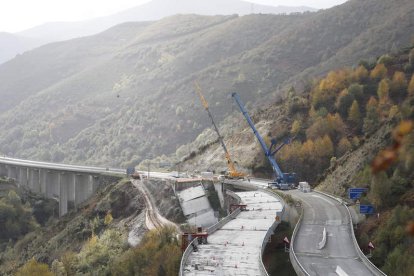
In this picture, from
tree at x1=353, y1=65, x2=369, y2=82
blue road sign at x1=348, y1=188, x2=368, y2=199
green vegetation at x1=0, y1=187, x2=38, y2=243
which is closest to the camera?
blue road sign at x1=348, y1=188, x2=368, y2=199

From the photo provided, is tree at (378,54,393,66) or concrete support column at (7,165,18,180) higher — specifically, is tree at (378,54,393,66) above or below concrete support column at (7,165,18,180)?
above

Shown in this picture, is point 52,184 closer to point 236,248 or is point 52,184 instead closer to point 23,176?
point 23,176

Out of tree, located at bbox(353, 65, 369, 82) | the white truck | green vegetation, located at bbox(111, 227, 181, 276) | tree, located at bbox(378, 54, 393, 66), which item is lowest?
the white truck

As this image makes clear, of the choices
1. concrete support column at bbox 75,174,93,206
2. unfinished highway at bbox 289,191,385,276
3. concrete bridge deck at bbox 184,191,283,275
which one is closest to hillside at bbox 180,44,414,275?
unfinished highway at bbox 289,191,385,276

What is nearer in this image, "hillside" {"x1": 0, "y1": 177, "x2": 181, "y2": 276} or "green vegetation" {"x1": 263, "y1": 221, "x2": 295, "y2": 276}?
"green vegetation" {"x1": 263, "y1": 221, "x2": 295, "y2": 276}

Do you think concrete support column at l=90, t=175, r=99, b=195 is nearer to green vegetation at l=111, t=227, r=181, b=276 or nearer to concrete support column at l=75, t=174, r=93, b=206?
concrete support column at l=75, t=174, r=93, b=206

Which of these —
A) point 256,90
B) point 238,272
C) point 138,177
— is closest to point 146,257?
point 238,272
